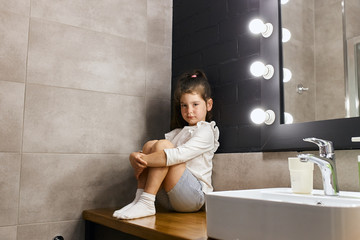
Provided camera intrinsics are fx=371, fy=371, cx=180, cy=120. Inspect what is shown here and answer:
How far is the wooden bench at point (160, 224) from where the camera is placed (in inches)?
50.1

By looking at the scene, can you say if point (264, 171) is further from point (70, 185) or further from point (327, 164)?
point (70, 185)

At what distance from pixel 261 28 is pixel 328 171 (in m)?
0.77

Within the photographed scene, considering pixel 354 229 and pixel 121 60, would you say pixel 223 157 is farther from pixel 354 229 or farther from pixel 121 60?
pixel 354 229

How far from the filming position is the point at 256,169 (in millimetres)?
1687

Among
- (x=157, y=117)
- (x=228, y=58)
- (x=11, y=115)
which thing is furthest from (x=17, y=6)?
(x=228, y=58)

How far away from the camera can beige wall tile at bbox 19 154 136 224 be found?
181 centimetres

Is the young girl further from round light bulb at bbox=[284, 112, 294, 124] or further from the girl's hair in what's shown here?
round light bulb at bbox=[284, 112, 294, 124]

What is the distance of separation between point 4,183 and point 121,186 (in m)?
0.62

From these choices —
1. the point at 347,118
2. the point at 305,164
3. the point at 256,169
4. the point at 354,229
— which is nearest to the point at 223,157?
the point at 256,169

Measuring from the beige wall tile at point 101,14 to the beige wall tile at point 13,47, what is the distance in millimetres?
103

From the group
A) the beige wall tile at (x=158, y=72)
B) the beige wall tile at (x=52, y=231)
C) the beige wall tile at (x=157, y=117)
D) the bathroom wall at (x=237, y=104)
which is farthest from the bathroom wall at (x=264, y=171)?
Answer: the beige wall tile at (x=52, y=231)

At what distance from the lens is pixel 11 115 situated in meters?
1.78

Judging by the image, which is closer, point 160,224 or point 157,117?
point 160,224

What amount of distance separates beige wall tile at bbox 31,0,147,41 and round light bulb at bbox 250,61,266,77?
0.80 m
